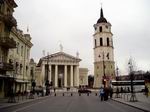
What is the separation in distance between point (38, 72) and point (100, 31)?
3827 cm

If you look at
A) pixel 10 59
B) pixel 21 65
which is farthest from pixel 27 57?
pixel 10 59

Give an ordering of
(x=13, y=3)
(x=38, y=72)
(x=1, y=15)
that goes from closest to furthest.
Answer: (x=1, y=15), (x=13, y=3), (x=38, y=72)

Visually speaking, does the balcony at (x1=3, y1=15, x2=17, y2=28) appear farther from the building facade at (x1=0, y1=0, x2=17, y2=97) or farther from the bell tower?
the bell tower

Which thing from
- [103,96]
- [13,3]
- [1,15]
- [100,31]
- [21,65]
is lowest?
[103,96]

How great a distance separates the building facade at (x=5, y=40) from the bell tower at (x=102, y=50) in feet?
202

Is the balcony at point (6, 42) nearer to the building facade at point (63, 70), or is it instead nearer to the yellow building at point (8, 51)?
the yellow building at point (8, 51)

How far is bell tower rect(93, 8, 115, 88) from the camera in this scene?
3826 inches

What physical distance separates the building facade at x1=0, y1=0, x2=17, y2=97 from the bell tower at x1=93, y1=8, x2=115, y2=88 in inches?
2419

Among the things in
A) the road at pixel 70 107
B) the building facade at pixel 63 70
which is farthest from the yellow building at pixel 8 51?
the building facade at pixel 63 70

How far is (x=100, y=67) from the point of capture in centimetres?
9700

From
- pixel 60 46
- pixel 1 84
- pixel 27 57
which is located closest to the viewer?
pixel 1 84

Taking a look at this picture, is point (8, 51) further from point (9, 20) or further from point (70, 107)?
point (70, 107)

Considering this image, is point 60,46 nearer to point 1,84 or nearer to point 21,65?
point 21,65

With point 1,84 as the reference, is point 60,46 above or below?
above
